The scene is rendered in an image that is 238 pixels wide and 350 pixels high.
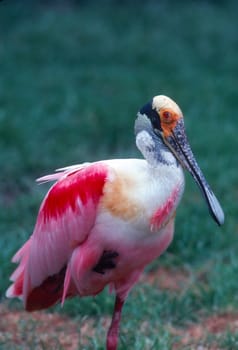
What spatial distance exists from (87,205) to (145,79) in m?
6.70

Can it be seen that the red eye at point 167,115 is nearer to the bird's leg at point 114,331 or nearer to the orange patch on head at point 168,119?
the orange patch on head at point 168,119


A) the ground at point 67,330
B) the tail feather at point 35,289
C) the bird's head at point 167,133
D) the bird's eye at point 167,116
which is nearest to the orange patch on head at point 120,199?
the bird's head at point 167,133

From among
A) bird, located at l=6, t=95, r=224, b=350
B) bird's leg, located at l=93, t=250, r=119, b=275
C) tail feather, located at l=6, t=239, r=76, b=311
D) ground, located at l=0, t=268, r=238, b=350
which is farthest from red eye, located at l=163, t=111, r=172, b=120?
ground, located at l=0, t=268, r=238, b=350

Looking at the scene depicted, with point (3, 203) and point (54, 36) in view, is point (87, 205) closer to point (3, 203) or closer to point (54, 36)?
point (3, 203)

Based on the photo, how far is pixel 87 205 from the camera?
443 cm

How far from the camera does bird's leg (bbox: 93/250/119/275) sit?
4.41 meters

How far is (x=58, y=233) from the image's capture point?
15.3ft

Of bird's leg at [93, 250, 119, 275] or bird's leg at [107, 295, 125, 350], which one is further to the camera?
bird's leg at [107, 295, 125, 350]

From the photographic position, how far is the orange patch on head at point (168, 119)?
4344 millimetres

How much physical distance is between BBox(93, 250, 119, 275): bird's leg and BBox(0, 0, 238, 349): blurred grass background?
69 centimetres

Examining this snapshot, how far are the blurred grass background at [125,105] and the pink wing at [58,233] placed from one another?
Answer: 0.45 metres

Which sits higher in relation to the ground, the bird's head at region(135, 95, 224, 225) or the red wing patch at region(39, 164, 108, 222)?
the bird's head at region(135, 95, 224, 225)

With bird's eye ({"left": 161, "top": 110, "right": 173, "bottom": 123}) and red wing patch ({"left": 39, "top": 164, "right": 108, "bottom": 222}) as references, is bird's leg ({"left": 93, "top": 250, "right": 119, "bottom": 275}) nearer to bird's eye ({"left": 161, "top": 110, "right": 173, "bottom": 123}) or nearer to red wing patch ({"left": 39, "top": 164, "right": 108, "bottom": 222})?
red wing patch ({"left": 39, "top": 164, "right": 108, "bottom": 222})

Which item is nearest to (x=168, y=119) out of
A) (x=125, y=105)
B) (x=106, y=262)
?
(x=106, y=262)
